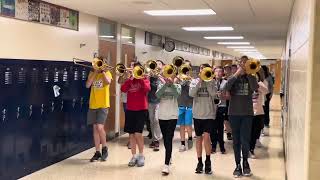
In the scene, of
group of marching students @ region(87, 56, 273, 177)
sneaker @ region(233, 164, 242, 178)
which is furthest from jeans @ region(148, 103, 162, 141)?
sneaker @ region(233, 164, 242, 178)

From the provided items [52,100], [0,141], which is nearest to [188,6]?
[52,100]

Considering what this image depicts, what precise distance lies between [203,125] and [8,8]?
2.76m

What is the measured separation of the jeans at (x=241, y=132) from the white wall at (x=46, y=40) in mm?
2742

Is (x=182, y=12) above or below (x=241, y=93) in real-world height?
above

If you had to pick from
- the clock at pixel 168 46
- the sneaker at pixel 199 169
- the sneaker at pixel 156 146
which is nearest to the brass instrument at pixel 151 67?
the sneaker at pixel 199 169

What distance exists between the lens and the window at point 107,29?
310 inches

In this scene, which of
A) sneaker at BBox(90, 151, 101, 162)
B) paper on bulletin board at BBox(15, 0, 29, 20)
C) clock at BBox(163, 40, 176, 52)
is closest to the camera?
paper on bulletin board at BBox(15, 0, 29, 20)

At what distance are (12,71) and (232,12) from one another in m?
3.54

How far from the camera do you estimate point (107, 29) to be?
8.27 meters

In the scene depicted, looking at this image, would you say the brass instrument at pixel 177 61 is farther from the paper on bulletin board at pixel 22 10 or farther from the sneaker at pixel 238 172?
the paper on bulletin board at pixel 22 10

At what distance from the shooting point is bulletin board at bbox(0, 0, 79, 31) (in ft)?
16.4

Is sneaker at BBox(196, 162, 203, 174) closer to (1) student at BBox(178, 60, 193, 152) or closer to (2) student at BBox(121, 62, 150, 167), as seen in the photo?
(2) student at BBox(121, 62, 150, 167)

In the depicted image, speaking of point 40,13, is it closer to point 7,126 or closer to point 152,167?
point 7,126

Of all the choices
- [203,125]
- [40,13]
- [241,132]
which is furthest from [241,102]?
[40,13]
